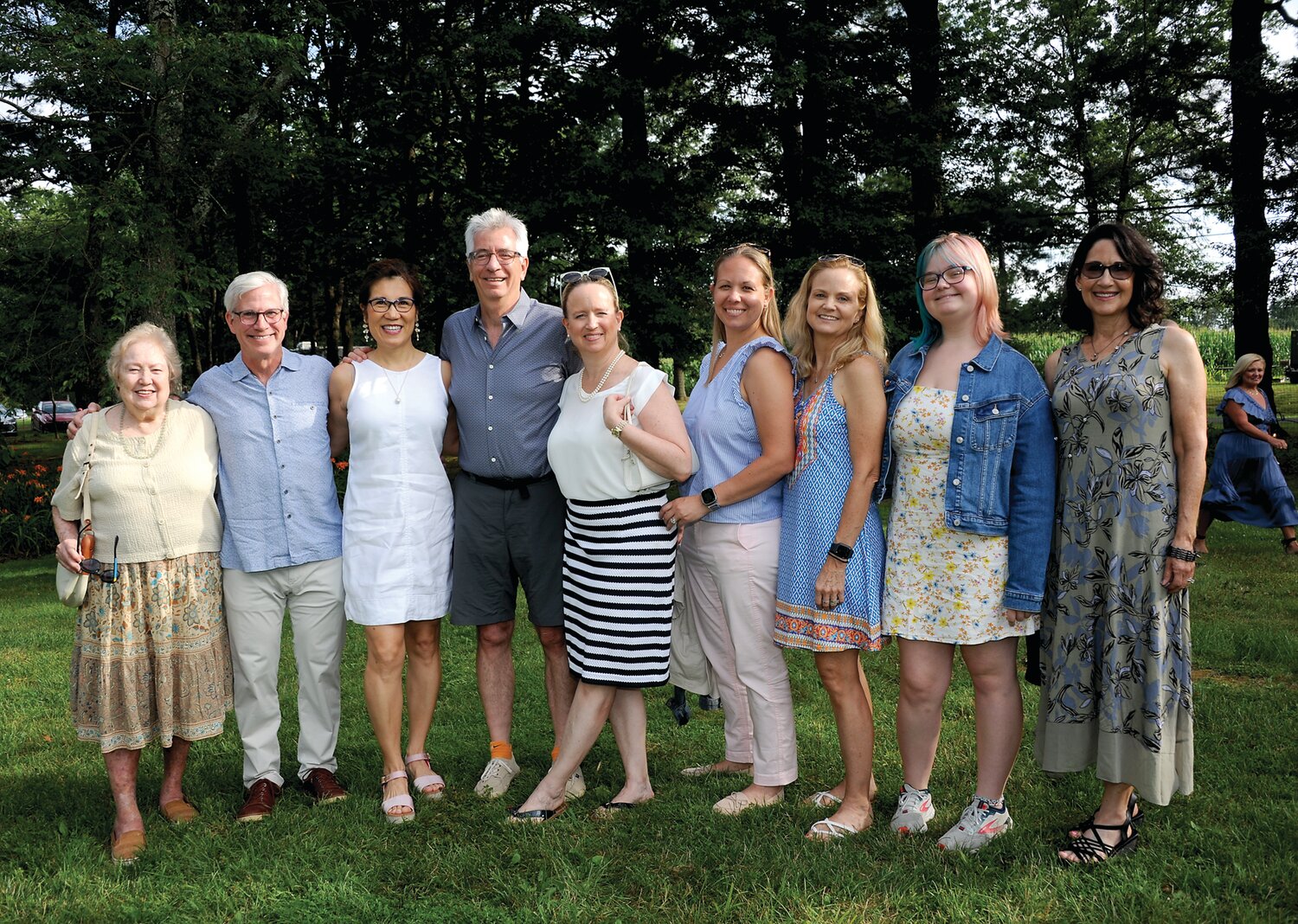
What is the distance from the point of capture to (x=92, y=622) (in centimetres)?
382

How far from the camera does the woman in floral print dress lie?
10.6 feet

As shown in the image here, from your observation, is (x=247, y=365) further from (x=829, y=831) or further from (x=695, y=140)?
(x=695, y=140)

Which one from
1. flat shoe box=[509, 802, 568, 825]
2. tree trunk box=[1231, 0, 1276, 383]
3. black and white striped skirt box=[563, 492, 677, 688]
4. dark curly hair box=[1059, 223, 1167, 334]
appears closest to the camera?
dark curly hair box=[1059, 223, 1167, 334]

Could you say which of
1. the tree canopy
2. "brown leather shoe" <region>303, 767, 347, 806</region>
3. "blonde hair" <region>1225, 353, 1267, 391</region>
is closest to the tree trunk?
the tree canopy

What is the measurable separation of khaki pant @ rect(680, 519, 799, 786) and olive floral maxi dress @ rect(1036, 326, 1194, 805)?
100 centimetres

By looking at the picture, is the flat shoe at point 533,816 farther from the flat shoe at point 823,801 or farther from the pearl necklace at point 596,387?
the pearl necklace at point 596,387

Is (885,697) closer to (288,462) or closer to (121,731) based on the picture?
(288,462)

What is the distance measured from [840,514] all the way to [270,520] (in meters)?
2.32

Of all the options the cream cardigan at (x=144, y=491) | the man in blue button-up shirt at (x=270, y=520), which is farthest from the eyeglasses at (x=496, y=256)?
the cream cardigan at (x=144, y=491)

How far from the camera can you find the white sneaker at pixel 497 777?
426 cm

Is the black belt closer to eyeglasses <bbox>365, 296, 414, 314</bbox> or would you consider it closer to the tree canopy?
eyeglasses <bbox>365, 296, 414, 314</bbox>

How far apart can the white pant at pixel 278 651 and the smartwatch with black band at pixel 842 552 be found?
83.0 inches

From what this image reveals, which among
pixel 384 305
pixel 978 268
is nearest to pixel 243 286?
pixel 384 305

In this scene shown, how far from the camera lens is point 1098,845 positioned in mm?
3451
